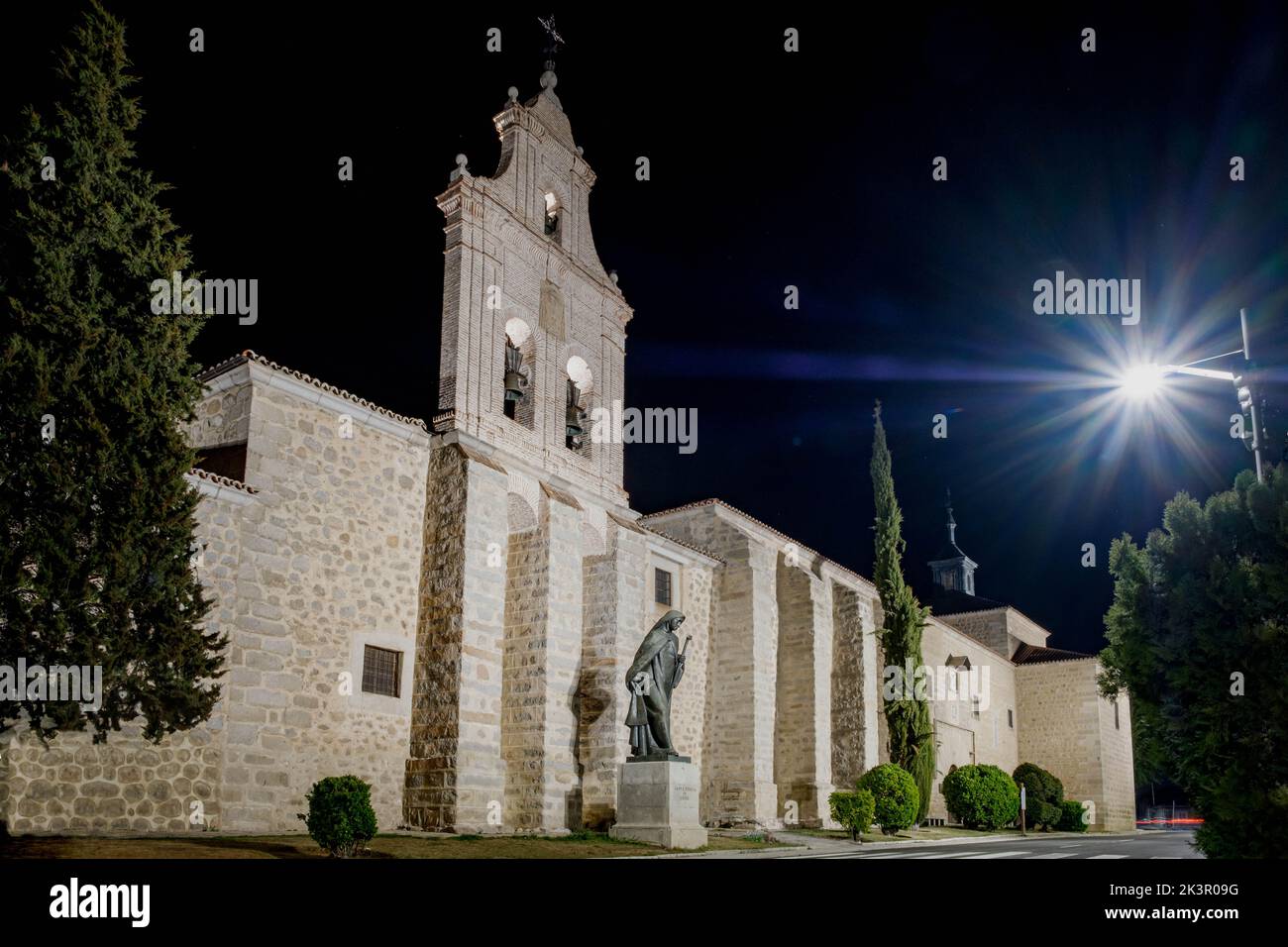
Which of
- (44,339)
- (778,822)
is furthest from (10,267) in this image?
(778,822)

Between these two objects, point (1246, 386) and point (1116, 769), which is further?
point (1116, 769)

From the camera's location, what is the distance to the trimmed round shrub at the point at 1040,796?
114 ft

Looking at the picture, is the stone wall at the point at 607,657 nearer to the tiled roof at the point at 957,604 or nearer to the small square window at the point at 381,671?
the small square window at the point at 381,671

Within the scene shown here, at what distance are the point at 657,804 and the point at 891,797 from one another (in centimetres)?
1013

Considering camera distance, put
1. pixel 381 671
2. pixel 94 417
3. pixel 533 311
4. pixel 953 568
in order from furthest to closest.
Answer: pixel 953 568, pixel 533 311, pixel 381 671, pixel 94 417

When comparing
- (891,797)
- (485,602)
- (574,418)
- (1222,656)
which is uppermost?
(574,418)

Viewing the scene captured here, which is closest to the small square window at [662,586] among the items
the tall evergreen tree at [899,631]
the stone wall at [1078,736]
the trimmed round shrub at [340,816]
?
the tall evergreen tree at [899,631]

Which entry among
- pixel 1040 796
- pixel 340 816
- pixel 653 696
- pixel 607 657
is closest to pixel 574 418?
pixel 607 657

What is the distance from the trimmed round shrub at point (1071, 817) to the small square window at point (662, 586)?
21429 millimetres

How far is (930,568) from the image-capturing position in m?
59.4

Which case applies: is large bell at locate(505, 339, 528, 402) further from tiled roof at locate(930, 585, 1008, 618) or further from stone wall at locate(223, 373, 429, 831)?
tiled roof at locate(930, 585, 1008, 618)

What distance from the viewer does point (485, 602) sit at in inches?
679

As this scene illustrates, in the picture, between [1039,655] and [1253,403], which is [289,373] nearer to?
[1253,403]
